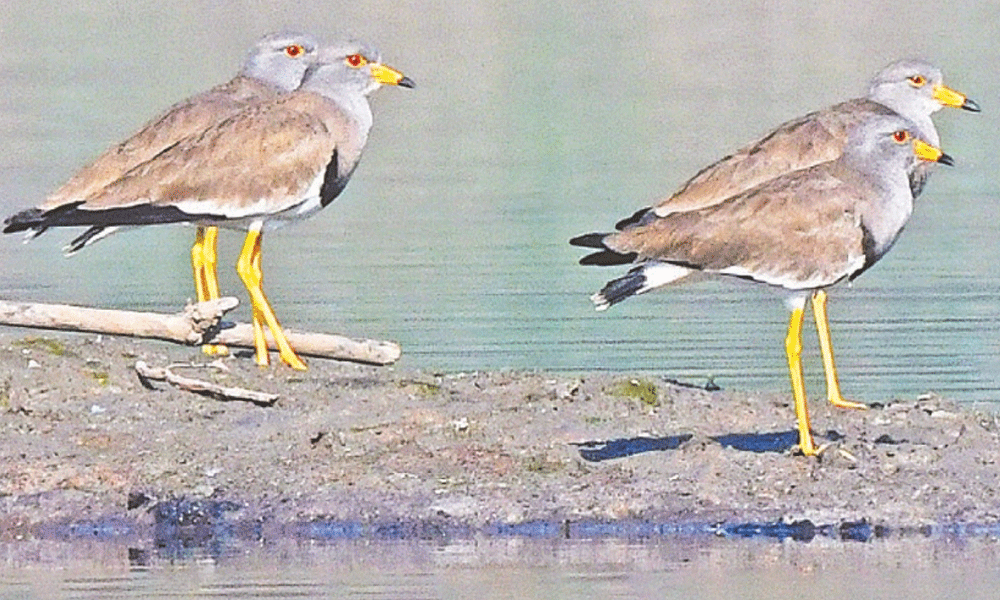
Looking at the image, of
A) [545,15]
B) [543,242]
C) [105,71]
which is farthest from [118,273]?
[545,15]

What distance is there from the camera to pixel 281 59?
15.4 metres

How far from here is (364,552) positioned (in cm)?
1094

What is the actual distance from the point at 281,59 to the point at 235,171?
5.09ft

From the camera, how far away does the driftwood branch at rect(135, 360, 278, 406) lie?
41.6 feet

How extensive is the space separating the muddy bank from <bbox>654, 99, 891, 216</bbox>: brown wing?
833 mm

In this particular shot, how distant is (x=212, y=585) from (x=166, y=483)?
1.34 m

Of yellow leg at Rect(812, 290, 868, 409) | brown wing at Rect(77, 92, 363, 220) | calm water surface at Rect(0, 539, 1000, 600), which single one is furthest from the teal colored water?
calm water surface at Rect(0, 539, 1000, 600)

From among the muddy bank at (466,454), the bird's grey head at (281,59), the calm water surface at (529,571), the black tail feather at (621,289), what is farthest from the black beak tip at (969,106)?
the calm water surface at (529,571)

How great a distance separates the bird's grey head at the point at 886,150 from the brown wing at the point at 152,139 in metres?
3.38

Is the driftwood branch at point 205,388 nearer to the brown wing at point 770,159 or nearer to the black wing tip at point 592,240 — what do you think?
the black wing tip at point 592,240

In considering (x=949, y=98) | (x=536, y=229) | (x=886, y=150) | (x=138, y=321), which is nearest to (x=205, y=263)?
(x=138, y=321)

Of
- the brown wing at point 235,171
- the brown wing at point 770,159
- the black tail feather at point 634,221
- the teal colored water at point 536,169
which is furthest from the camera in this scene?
the teal colored water at point 536,169

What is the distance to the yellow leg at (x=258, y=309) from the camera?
13898 millimetres

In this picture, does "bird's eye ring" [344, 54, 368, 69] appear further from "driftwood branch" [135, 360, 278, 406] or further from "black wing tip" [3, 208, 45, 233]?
"driftwood branch" [135, 360, 278, 406]
